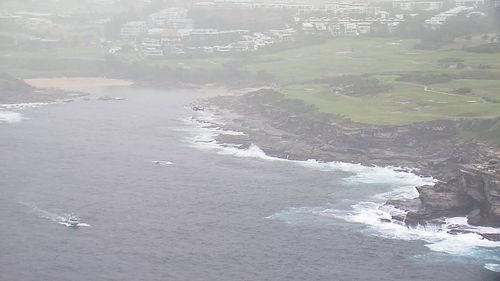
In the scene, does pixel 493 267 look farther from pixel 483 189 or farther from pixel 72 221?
pixel 72 221

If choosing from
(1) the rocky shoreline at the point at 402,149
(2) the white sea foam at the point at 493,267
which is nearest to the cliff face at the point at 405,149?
(1) the rocky shoreline at the point at 402,149

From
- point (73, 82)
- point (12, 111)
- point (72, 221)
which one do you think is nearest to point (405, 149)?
point (72, 221)

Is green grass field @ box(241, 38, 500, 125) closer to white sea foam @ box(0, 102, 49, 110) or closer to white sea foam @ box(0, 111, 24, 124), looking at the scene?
white sea foam @ box(0, 102, 49, 110)

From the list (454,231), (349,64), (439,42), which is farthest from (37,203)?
(439,42)

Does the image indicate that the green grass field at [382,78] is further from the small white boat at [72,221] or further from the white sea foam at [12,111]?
the small white boat at [72,221]

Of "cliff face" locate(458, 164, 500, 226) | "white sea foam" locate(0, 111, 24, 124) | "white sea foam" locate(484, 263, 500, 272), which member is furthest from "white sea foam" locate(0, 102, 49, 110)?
"white sea foam" locate(484, 263, 500, 272)

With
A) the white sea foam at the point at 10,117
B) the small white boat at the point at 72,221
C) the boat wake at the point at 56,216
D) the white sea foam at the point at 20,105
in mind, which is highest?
the small white boat at the point at 72,221
